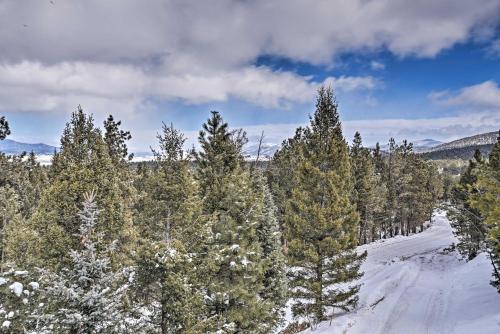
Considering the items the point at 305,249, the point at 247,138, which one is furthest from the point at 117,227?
the point at 247,138

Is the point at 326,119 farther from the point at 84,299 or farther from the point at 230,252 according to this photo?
the point at 84,299

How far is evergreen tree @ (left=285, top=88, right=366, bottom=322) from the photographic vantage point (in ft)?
64.4

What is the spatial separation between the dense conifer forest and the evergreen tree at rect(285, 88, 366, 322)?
0.22ft

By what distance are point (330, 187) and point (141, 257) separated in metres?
10.6

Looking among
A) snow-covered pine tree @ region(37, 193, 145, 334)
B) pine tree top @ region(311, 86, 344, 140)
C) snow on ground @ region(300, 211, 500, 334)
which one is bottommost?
snow on ground @ region(300, 211, 500, 334)

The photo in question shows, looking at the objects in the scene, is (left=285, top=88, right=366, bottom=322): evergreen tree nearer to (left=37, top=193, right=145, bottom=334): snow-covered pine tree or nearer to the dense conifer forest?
the dense conifer forest

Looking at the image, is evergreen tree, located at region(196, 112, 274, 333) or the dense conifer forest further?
evergreen tree, located at region(196, 112, 274, 333)

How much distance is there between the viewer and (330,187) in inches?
771

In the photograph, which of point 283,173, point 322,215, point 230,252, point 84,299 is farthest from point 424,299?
point 283,173

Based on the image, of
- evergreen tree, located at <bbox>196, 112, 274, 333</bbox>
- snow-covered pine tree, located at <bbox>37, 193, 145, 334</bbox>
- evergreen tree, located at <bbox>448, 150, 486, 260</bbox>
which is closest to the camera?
snow-covered pine tree, located at <bbox>37, 193, 145, 334</bbox>

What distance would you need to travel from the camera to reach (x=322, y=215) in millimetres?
19375

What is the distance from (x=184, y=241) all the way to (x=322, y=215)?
730 cm

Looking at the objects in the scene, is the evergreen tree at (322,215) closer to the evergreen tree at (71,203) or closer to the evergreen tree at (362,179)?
the evergreen tree at (71,203)

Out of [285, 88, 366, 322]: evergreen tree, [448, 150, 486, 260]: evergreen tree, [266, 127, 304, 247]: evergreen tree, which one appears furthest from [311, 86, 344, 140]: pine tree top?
[266, 127, 304, 247]: evergreen tree
